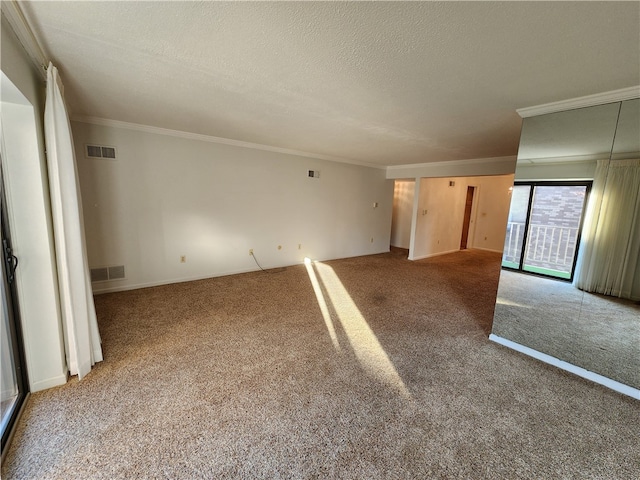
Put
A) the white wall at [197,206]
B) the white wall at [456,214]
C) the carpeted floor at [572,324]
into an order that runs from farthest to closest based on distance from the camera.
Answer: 1. the white wall at [456,214]
2. the white wall at [197,206]
3. the carpeted floor at [572,324]

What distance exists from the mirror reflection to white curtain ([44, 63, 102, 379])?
12.3 feet

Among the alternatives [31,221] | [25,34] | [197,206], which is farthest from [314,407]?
[197,206]

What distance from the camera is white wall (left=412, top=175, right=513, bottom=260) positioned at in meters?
6.63

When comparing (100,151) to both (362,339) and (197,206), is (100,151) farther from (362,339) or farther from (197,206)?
(362,339)

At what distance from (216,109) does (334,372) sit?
9.33 ft

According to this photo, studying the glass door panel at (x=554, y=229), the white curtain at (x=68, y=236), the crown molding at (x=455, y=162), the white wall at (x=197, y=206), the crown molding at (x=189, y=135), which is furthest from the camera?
the crown molding at (x=455, y=162)

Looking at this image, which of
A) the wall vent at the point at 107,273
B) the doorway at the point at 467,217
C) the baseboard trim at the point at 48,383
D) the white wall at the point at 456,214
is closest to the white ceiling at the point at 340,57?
the wall vent at the point at 107,273

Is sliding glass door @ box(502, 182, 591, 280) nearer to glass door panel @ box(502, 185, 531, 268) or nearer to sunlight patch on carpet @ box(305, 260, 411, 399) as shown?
glass door panel @ box(502, 185, 531, 268)

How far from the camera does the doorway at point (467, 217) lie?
8.07 meters

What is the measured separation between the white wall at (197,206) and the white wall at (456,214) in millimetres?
2129

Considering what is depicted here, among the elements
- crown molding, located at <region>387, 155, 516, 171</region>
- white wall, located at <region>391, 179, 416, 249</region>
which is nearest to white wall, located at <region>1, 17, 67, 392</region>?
crown molding, located at <region>387, 155, 516, 171</region>

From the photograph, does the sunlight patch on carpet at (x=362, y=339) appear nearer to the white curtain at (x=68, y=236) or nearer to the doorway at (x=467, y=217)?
the white curtain at (x=68, y=236)

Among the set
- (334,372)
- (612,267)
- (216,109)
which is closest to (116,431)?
(334,372)

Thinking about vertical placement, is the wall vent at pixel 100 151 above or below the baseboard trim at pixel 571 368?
above
